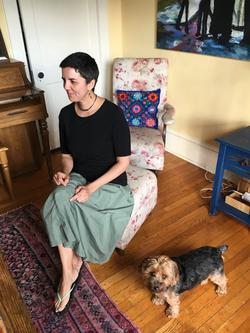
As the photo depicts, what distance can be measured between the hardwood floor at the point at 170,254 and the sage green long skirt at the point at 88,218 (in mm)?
238

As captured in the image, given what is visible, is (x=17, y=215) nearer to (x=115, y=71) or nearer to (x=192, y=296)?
(x=192, y=296)

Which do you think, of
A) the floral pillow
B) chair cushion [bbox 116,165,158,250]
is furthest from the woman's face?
the floral pillow

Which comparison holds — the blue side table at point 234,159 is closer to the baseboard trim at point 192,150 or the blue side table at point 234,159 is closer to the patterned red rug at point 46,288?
the baseboard trim at point 192,150

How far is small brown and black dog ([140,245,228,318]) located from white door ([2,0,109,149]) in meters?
2.11

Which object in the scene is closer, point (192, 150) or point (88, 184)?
point (88, 184)

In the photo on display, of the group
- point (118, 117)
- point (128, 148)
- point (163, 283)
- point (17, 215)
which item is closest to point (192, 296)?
point (163, 283)

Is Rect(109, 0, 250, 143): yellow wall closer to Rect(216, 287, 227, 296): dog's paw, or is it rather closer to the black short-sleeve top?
the black short-sleeve top

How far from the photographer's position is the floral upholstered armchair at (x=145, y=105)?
2.32 m

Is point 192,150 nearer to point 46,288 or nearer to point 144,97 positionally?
point 144,97

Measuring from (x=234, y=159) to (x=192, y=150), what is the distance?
3.00ft

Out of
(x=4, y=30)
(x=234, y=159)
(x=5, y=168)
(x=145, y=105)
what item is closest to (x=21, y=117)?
(x=5, y=168)

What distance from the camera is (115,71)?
8.96 feet

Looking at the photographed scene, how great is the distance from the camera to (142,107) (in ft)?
8.37

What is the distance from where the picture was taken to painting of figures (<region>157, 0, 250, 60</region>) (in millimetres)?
2021
